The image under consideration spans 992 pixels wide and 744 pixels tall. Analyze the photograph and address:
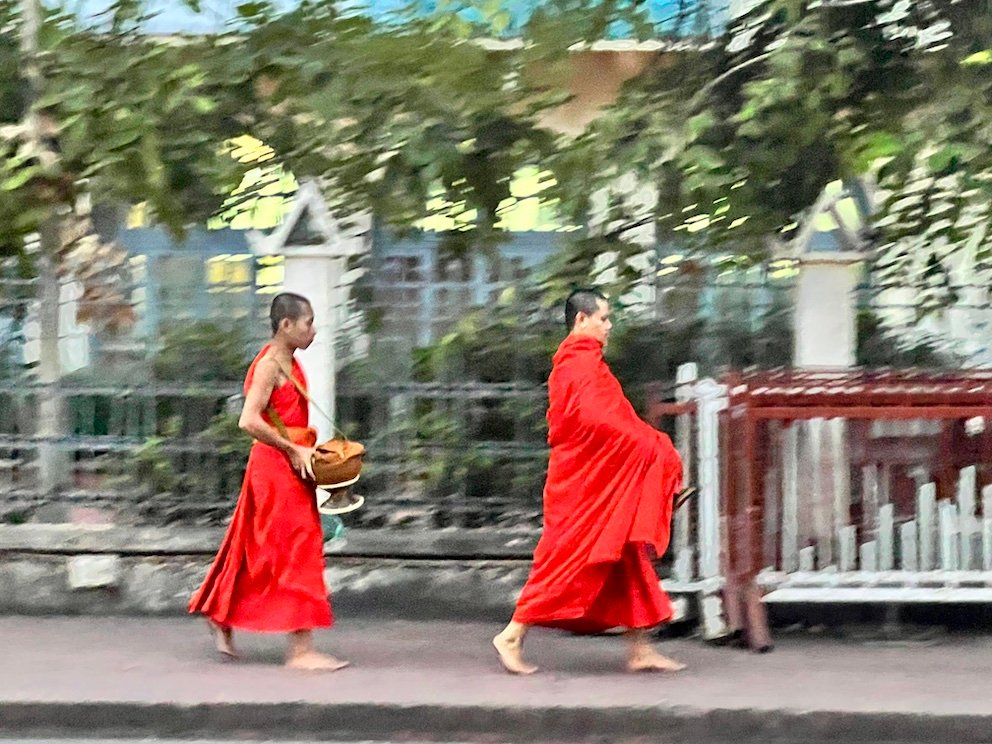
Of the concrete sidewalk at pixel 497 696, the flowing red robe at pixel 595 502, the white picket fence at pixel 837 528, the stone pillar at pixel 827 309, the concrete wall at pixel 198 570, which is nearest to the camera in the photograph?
the concrete sidewalk at pixel 497 696

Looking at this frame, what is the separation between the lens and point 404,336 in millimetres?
6449

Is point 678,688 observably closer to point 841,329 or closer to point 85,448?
point 841,329

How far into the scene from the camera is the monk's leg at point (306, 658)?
203 inches

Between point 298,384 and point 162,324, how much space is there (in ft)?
5.25

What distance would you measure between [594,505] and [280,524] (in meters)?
1.23

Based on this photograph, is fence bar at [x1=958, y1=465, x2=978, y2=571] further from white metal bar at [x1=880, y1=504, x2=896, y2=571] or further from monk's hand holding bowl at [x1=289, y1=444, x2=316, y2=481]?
monk's hand holding bowl at [x1=289, y1=444, x2=316, y2=481]

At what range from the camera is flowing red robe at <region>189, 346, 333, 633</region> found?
510 cm

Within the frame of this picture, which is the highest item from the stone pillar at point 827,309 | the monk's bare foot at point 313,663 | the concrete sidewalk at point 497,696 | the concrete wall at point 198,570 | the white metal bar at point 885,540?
the stone pillar at point 827,309

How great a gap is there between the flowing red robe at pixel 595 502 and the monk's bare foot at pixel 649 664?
0.18 metres

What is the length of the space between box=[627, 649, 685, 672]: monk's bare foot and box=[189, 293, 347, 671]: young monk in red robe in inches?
46.3

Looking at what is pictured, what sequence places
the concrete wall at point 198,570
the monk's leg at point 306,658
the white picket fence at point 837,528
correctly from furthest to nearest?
the concrete wall at point 198,570 → the white picket fence at point 837,528 → the monk's leg at point 306,658

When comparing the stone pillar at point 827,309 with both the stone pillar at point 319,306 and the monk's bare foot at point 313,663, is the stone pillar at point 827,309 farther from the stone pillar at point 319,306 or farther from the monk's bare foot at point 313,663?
the monk's bare foot at point 313,663

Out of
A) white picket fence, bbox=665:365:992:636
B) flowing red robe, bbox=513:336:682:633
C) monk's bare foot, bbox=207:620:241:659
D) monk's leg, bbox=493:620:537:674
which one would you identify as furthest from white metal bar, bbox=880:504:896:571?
monk's bare foot, bbox=207:620:241:659

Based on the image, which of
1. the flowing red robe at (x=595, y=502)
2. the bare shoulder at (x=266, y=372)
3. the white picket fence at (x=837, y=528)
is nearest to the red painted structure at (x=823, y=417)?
the white picket fence at (x=837, y=528)
